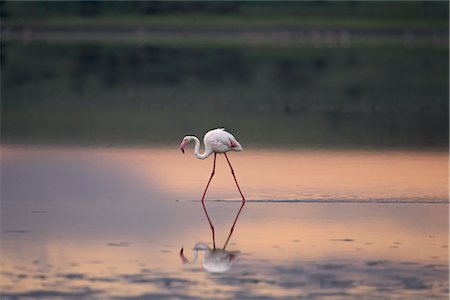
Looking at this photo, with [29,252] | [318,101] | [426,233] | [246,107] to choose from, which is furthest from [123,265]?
[318,101]

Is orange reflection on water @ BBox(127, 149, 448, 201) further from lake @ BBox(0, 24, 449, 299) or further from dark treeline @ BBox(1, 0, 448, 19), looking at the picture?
dark treeline @ BBox(1, 0, 448, 19)

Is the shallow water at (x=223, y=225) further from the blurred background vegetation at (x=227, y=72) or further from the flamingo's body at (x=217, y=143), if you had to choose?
the blurred background vegetation at (x=227, y=72)

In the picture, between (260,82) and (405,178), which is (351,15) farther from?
(405,178)

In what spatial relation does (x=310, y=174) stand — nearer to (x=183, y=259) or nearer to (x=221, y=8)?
(x=183, y=259)

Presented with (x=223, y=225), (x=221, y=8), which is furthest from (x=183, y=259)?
(x=221, y=8)

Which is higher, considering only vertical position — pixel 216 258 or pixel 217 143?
pixel 217 143

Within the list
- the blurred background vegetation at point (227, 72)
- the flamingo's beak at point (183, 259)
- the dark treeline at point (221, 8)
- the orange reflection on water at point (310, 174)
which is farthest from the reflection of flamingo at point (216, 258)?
the dark treeline at point (221, 8)

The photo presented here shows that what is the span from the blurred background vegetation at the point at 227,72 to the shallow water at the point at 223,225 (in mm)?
3231

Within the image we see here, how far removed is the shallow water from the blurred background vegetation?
3231 millimetres

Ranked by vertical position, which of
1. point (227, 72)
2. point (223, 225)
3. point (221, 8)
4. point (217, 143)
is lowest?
point (223, 225)

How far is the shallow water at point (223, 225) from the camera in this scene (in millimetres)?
10797

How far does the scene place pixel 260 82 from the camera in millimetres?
36812

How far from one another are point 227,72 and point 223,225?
2619cm

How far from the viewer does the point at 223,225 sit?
13562 millimetres
